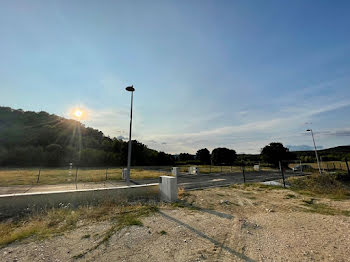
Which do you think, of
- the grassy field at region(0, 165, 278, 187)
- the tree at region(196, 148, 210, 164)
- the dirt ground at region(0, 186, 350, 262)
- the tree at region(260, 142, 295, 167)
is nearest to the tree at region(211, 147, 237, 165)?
the tree at region(196, 148, 210, 164)

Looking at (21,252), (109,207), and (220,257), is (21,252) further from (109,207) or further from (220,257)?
(220,257)

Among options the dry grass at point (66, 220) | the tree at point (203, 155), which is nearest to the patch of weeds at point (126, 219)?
the dry grass at point (66, 220)

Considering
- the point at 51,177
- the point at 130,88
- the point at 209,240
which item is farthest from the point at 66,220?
the point at 51,177

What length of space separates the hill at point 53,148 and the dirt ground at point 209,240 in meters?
41.5

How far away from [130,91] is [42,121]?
2706 inches

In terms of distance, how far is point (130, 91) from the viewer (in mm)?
12180

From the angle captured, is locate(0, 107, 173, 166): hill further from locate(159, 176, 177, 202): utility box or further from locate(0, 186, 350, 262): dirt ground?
locate(0, 186, 350, 262): dirt ground

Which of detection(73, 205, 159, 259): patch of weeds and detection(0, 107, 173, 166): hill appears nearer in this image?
detection(73, 205, 159, 259): patch of weeds

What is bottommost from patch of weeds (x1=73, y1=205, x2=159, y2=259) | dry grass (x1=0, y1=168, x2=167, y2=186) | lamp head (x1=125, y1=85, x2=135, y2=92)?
patch of weeds (x1=73, y1=205, x2=159, y2=259)

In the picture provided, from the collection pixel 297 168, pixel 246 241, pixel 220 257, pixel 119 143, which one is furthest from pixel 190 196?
pixel 119 143

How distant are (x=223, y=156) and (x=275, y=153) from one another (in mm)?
18635

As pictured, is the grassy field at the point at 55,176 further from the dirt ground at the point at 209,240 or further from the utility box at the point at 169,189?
the dirt ground at the point at 209,240

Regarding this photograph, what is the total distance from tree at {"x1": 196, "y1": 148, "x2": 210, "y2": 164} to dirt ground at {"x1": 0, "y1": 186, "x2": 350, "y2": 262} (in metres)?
64.7

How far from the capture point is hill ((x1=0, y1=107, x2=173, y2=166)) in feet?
122
